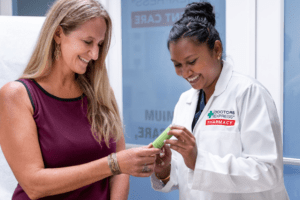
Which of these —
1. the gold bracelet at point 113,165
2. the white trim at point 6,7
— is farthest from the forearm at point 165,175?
the white trim at point 6,7

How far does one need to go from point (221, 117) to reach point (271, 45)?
951 mm

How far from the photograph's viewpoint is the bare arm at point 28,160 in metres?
1.07

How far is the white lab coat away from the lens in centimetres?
112

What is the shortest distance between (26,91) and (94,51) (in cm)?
32

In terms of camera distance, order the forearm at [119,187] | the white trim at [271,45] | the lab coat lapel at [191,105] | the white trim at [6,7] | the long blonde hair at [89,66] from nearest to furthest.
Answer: the long blonde hair at [89,66], the forearm at [119,187], the lab coat lapel at [191,105], the white trim at [271,45], the white trim at [6,7]

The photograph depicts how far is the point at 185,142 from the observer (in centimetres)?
113

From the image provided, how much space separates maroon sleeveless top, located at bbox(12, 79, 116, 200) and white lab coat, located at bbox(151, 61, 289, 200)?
417mm

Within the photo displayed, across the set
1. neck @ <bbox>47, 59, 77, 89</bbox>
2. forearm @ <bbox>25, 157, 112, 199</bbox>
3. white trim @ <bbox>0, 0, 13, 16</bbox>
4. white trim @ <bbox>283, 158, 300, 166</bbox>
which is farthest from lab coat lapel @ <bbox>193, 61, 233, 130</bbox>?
white trim @ <bbox>0, 0, 13, 16</bbox>

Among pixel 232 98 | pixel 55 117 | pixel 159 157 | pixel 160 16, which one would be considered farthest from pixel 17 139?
pixel 160 16

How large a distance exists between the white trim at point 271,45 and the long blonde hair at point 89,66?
3.67 feet

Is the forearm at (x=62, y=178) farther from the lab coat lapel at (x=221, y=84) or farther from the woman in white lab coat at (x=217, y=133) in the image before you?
the lab coat lapel at (x=221, y=84)

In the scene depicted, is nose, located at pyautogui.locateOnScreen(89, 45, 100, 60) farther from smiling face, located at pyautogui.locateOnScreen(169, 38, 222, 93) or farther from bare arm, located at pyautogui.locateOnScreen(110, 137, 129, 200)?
bare arm, located at pyautogui.locateOnScreen(110, 137, 129, 200)

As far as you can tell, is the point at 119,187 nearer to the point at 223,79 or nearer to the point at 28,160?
the point at 28,160

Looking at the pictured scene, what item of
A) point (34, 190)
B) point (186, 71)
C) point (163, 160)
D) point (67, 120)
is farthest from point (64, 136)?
point (186, 71)
